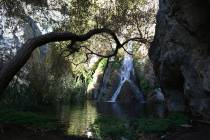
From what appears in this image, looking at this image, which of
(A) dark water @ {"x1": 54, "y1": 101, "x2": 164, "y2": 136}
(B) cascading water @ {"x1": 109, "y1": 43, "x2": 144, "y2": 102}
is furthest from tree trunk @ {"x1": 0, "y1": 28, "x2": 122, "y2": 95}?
(B) cascading water @ {"x1": 109, "y1": 43, "x2": 144, "y2": 102}

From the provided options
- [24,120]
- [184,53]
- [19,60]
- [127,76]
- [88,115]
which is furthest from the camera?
[127,76]

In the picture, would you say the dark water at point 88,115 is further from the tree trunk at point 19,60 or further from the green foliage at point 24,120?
the tree trunk at point 19,60

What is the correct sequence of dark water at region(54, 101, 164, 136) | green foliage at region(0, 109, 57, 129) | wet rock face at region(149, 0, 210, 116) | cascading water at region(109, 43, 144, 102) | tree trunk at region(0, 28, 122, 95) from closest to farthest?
tree trunk at region(0, 28, 122, 95) → green foliage at region(0, 109, 57, 129) → wet rock face at region(149, 0, 210, 116) → dark water at region(54, 101, 164, 136) → cascading water at region(109, 43, 144, 102)

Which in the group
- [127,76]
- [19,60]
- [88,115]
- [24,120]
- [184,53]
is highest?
[127,76]

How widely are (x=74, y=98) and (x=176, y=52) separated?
29.8 metres

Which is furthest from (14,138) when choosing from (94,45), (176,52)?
(94,45)

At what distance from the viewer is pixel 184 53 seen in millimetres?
19875

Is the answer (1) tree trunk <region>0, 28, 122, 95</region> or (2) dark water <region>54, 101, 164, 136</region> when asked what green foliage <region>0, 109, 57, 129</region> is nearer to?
(2) dark water <region>54, 101, 164, 136</region>

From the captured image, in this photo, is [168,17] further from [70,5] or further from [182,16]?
[70,5]

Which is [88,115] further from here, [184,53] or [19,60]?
[19,60]

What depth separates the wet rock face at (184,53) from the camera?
1748 cm

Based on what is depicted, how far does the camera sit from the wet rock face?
17484mm

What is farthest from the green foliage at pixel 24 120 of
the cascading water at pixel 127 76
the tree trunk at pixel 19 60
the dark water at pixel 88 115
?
the cascading water at pixel 127 76

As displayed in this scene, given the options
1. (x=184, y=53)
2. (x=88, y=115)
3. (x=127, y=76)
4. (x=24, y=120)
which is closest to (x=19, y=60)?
(x=24, y=120)
